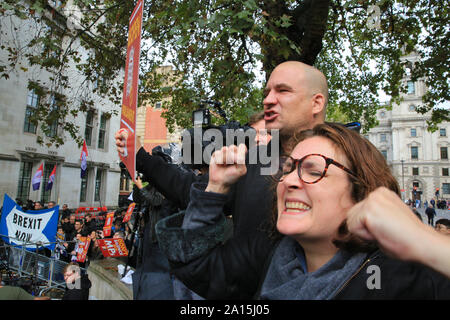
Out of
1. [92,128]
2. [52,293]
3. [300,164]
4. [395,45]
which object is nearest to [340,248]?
[300,164]

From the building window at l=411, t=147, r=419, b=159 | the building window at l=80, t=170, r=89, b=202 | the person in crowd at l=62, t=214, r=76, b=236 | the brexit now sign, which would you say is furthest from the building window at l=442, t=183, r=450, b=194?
the brexit now sign

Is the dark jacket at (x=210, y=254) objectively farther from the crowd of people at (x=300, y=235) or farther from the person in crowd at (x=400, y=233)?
the person in crowd at (x=400, y=233)

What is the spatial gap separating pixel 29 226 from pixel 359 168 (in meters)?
7.70

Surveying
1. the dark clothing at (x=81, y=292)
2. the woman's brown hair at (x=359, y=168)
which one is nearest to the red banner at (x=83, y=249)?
the dark clothing at (x=81, y=292)

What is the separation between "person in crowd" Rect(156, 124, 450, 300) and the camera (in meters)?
1.11

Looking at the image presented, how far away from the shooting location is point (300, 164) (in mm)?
1309

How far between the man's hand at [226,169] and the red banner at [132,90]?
671 mm

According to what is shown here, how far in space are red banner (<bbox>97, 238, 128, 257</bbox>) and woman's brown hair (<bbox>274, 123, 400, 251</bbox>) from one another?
4751 mm

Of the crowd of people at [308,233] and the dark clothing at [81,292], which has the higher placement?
the crowd of people at [308,233]

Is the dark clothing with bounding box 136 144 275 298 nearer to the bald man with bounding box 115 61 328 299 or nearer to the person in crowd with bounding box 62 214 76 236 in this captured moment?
the bald man with bounding box 115 61 328 299

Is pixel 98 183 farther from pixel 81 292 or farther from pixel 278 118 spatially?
pixel 278 118

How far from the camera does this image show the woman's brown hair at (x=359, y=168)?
119cm

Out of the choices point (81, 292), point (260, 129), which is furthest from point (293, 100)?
point (81, 292)

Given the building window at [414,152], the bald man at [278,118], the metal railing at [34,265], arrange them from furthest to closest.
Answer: the building window at [414,152]
the metal railing at [34,265]
the bald man at [278,118]
